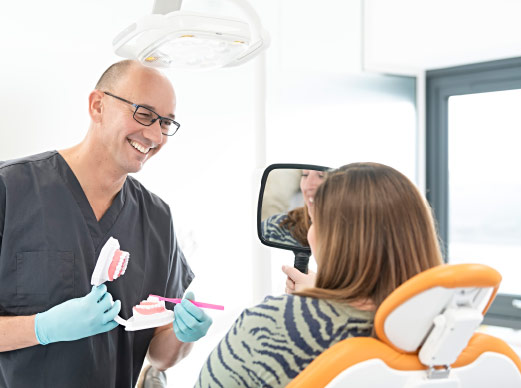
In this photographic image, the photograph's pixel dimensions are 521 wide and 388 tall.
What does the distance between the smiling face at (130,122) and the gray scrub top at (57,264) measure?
125 millimetres

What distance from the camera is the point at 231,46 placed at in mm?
1126

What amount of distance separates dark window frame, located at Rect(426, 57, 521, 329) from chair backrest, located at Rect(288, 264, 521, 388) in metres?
1.93

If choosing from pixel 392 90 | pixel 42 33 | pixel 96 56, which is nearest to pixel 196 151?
pixel 96 56

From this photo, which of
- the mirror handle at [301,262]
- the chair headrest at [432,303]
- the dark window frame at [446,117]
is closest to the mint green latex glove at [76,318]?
the mirror handle at [301,262]

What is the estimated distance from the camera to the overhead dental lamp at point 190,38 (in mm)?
1031

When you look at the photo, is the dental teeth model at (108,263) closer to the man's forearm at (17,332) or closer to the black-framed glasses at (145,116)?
the man's forearm at (17,332)

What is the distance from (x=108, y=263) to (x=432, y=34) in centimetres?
184

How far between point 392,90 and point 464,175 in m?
0.55

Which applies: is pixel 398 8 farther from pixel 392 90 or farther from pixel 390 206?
pixel 390 206

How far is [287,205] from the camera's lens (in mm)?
1292

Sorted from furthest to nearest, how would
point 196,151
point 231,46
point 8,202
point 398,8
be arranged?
point 398,8 < point 196,151 < point 8,202 < point 231,46

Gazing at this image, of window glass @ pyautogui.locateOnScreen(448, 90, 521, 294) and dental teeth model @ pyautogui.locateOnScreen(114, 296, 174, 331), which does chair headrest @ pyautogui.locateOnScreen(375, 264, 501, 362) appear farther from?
window glass @ pyautogui.locateOnScreen(448, 90, 521, 294)

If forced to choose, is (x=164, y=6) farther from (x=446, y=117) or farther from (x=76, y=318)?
(x=446, y=117)

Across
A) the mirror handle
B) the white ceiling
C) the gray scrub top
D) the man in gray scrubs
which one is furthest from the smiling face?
the white ceiling
